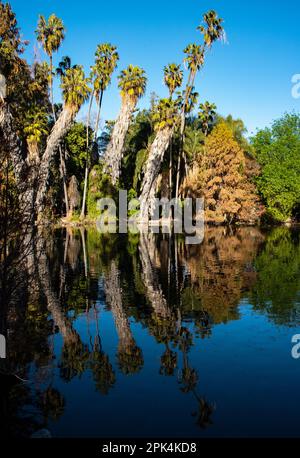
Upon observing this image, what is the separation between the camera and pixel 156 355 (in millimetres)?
9844

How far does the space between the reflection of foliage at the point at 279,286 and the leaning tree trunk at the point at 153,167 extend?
2579 cm

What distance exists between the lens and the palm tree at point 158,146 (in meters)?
48.8

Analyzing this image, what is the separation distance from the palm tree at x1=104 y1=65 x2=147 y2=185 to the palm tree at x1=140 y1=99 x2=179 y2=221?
3299 mm

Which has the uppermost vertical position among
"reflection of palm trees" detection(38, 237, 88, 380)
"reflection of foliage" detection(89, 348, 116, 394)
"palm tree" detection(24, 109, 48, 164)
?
"palm tree" detection(24, 109, 48, 164)

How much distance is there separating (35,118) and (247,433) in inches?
1839

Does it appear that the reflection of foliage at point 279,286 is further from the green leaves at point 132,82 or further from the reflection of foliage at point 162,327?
the green leaves at point 132,82

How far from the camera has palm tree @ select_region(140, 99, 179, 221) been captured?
4875 centimetres

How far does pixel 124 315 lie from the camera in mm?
13148

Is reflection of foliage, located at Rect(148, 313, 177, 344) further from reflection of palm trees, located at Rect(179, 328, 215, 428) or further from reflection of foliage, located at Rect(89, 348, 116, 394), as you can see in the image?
reflection of foliage, located at Rect(89, 348, 116, 394)

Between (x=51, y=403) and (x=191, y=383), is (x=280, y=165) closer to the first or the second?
(x=191, y=383)

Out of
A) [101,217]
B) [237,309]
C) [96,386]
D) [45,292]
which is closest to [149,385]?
[96,386]

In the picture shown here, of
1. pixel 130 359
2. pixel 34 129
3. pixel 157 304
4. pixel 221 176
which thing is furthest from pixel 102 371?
pixel 221 176

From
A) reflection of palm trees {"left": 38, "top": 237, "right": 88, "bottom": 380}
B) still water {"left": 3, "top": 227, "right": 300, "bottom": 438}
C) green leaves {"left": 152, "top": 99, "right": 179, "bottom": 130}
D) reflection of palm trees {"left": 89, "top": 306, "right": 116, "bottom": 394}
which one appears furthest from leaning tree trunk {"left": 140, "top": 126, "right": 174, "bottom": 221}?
reflection of palm trees {"left": 89, "top": 306, "right": 116, "bottom": 394}
